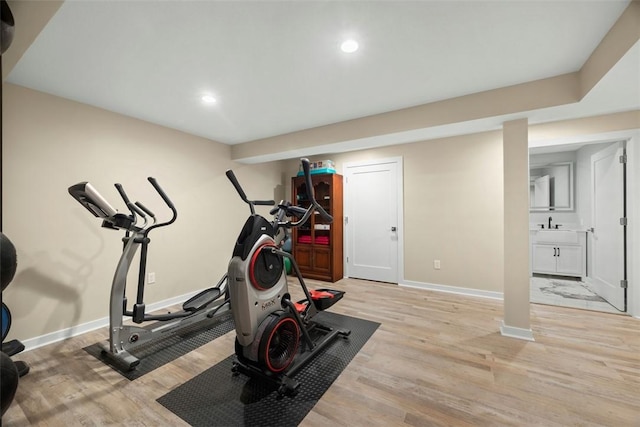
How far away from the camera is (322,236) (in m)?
4.71

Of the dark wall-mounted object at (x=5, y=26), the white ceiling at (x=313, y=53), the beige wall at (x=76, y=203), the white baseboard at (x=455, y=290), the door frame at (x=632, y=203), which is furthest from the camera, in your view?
the white baseboard at (x=455, y=290)

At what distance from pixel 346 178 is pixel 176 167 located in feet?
8.69

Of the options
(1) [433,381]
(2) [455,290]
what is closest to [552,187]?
(2) [455,290]

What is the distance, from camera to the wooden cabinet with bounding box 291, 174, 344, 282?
14.8 feet

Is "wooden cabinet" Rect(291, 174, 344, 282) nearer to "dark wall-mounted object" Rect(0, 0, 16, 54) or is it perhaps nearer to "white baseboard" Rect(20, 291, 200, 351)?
"white baseboard" Rect(20, 291, 200, 351)

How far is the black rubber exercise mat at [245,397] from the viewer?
1.60m

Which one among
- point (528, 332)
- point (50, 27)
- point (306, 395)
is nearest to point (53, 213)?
point (50, 27)

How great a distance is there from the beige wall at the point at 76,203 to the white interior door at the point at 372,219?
2404mm

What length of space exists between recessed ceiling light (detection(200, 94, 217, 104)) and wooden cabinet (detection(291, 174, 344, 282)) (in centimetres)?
217

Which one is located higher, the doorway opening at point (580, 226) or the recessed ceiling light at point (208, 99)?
the recessed ceiling light at point (208, 99)

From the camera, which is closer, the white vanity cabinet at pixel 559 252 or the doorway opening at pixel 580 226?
the doorway opening at pixel 580 226

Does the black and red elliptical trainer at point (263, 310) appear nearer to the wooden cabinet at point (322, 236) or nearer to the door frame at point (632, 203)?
the wooden cabinet at point (322, 236)

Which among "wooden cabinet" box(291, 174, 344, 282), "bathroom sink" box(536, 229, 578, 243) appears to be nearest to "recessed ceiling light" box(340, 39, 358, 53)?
"wooden cabinet" box(291, 174, 344, 282)

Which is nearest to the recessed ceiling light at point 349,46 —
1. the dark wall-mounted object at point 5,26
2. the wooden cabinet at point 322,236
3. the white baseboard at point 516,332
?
the dark wall-mounted object at point 5,26
